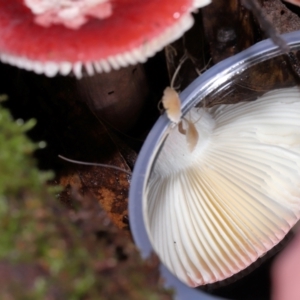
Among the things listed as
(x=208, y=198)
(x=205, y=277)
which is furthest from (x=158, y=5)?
(x=205, y=277)

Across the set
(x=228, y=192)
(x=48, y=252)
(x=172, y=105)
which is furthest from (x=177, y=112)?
(x=48, y=252)

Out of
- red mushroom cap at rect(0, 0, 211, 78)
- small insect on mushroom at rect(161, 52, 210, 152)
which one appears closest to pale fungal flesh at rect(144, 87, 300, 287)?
small insect on mushroom at rect(161, 52, 210, 152)

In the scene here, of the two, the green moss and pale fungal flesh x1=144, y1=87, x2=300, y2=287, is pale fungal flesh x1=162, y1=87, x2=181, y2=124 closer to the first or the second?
pale fungal flesh x1=144, y1=87, x2=300, y2=287

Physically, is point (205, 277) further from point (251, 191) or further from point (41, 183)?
point (41, 183)

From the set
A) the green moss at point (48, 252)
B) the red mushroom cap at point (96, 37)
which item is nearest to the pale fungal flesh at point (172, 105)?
the red mushroom cap at point (96, 37)

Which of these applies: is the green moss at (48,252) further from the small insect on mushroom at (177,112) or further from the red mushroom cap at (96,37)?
the small insect on mushroom at (177,112)

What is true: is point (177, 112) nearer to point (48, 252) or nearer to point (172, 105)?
point (172, 105)
